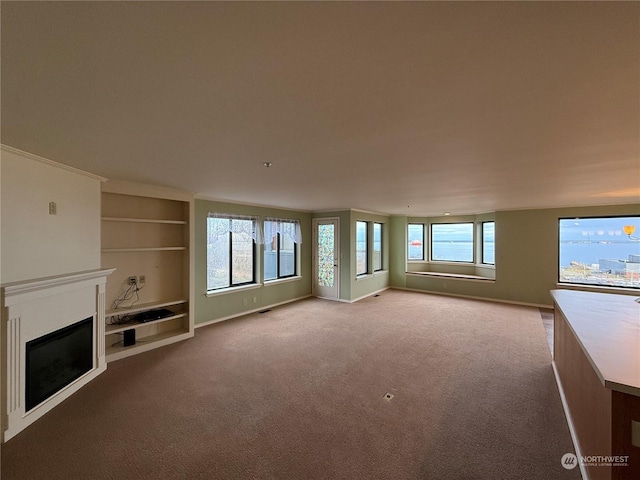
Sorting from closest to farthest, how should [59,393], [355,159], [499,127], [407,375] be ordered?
[499,127] < [355,159] < [59,393] < [407,375]

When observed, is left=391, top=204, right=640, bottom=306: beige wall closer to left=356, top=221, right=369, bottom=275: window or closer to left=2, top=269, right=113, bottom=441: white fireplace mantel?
left=356, top=221, right=369, bottom=275: window

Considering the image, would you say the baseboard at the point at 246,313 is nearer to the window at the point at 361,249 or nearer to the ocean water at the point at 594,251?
the window at the point at 361,249

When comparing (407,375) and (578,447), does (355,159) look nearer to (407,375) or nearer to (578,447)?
(407,375)

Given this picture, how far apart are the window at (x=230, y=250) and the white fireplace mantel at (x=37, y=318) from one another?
1.89m

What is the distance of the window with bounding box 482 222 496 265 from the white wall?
8.11 metres

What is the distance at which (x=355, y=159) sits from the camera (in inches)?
92.4

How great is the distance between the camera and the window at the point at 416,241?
8320mm

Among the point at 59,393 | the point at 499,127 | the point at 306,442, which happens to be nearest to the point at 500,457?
the point at 306,442

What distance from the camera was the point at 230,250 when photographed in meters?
5.18

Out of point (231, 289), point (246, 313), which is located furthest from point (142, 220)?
point (246, 313)

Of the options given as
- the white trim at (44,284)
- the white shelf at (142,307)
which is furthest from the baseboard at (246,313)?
the white trim at (44,284)

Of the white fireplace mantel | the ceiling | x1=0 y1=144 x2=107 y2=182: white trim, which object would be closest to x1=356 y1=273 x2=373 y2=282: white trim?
the ceiling

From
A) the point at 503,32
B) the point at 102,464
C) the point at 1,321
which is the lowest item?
the point at 102,464

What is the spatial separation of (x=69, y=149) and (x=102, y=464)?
232 cm
